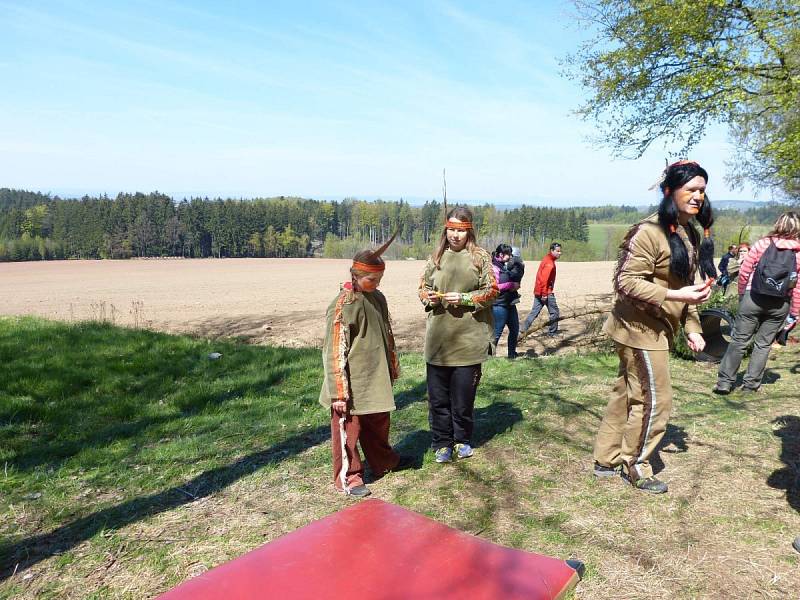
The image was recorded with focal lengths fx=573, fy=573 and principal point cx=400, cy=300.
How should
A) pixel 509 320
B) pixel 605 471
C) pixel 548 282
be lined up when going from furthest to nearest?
pixel 548 282 → pixel 509 320 → pixel 605 471

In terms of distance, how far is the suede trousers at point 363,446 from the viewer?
4.21 metres

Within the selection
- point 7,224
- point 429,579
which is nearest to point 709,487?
point 429,579

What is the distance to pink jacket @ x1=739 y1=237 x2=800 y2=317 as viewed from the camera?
6262 millimetres

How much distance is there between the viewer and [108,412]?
A: 6414 millimetres

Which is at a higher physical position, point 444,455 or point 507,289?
point 507,289

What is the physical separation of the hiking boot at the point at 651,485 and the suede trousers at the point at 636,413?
0.10 ft

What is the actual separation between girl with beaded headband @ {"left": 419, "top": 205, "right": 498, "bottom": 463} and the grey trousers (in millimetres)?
3660

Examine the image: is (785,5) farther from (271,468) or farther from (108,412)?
(108,412)

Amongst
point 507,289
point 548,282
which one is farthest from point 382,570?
point 548,282

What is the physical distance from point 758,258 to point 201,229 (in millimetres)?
94716

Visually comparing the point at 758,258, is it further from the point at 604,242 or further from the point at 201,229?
the point at 604,242

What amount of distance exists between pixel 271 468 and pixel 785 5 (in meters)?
13.1

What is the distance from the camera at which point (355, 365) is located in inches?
164

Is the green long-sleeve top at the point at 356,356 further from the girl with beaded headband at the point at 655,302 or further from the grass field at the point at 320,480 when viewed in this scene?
the girl with beaded headband at the point at 655,302
